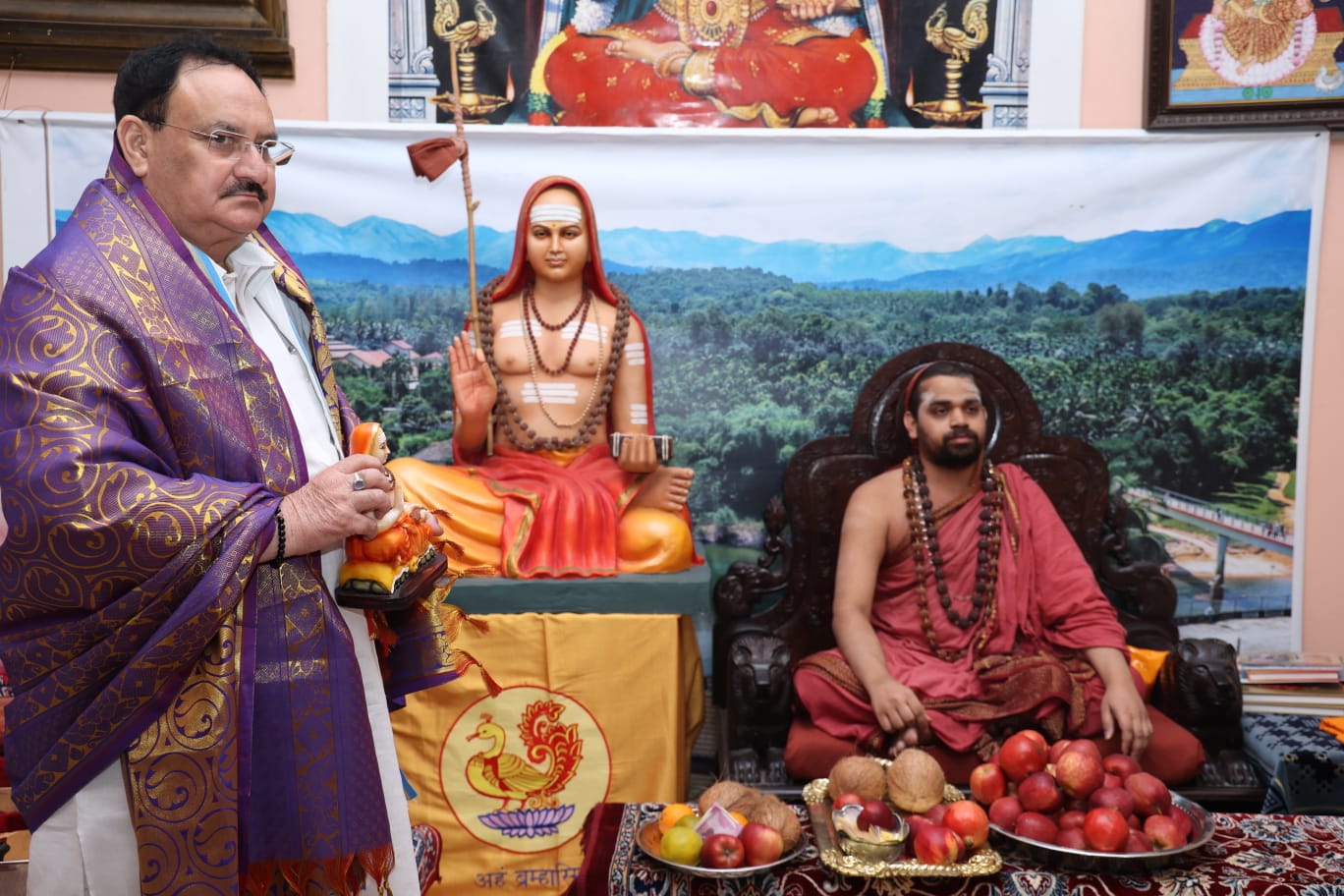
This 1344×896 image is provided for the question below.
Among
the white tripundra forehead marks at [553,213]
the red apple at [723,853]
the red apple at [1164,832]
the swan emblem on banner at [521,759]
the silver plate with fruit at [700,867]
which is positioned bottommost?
the swan emblem on banner at [521,759]

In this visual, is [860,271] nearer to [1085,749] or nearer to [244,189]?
[1085,749]

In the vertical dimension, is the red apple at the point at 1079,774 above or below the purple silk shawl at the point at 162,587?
below

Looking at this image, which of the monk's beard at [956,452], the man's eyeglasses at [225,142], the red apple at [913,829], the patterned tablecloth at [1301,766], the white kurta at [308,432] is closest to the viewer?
the man's eyeglasses at [225,142]

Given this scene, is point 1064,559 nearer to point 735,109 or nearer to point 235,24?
point 735,109

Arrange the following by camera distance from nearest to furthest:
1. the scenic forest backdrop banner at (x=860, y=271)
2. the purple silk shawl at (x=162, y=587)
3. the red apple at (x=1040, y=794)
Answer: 1. the purple silk shawl at (x=162, y=587)
2. the red apple at (x=1040, y=794)
3. the scenic forest backdrop banner at (x=860, y=271)

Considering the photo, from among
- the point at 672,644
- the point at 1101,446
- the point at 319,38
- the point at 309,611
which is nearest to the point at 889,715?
the point at 672,644

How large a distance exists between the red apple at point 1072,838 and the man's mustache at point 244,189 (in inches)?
81.5

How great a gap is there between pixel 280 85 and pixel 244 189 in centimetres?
282

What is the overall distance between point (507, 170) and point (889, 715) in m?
2.50

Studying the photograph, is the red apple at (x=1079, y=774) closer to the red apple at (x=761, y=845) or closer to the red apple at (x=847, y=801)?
the red apple at (x=847, y=801)

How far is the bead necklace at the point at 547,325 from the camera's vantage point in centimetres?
403

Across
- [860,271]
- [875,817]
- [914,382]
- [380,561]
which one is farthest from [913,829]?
[860,271]

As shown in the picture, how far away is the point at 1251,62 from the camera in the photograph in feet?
14.2

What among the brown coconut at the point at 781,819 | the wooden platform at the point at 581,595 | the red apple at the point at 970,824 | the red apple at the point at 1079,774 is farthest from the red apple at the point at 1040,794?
the wooden platform at the point at 581,595
